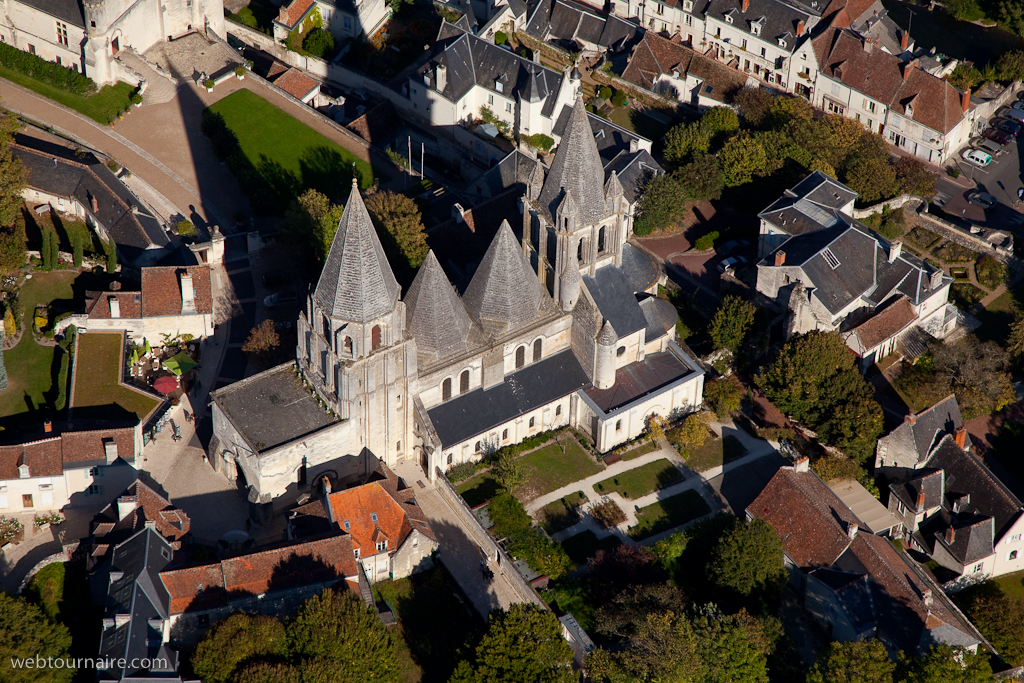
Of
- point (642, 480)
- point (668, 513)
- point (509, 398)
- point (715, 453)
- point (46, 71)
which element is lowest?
point (668, 513)

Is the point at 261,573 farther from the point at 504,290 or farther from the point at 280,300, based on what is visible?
the point at 280,300

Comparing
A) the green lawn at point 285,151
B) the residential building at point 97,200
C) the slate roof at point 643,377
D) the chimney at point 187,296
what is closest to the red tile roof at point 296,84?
the green lawn at point 285,151

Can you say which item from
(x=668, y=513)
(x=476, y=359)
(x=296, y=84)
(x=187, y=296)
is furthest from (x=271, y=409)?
(x=296, y=84)

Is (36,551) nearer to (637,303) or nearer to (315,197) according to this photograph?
(315,197)

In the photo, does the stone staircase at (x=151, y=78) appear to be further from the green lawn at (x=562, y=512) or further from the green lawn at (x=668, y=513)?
the green lawn at (x=668, y=513)

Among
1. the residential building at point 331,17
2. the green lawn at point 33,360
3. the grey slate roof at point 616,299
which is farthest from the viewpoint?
the residential building at point 331,17

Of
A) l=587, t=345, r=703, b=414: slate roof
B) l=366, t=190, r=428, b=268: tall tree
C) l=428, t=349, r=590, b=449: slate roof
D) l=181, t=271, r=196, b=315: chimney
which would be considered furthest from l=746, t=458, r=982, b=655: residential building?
l=181, t=271, r=196, b=315: chimney
